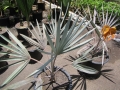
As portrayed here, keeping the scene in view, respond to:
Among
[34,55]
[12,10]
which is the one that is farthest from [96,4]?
[12,10]

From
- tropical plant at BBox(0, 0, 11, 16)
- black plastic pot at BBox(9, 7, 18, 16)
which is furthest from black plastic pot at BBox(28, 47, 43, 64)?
black plastic pot at BBox(9, 7, 18, 16)

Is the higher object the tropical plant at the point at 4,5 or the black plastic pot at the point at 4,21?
the tropical plant at the point at 4,5

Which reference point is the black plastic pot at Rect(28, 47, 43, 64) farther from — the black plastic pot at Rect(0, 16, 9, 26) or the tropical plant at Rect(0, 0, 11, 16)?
the tropical plant at Rect(0, 0, 11, 16)

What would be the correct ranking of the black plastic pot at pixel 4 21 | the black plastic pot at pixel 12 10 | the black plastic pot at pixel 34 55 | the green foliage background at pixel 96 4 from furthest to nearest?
the black plastic pot at pixel 12 10 → the black plastic pot at pixel 4 21 → the green foliage background at pixel 96 4 → the black plastic pot at pixel 34 55

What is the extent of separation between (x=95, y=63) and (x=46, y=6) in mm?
4527

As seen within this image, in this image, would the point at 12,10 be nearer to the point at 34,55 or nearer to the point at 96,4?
the point at 34,55

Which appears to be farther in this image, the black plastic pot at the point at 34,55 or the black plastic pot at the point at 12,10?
the black plastic pot at the point at 12,10

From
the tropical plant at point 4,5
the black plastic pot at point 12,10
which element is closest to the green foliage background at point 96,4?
the black plastic pot at point 12,10

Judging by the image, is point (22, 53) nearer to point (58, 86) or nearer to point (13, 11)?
point (58, 86)

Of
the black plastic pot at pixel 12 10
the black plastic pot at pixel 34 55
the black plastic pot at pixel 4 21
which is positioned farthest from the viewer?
the black plastic pot at pixel 12 10

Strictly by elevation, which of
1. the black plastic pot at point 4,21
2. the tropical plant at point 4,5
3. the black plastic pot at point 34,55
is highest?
the tropical plant at point 4,5

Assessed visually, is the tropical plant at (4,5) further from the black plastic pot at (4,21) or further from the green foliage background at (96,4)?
the green foliage background at (96,4)

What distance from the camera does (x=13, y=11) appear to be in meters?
5.38

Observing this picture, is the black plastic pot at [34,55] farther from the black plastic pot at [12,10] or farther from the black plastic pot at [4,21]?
the black plastic pot at [12,10]
